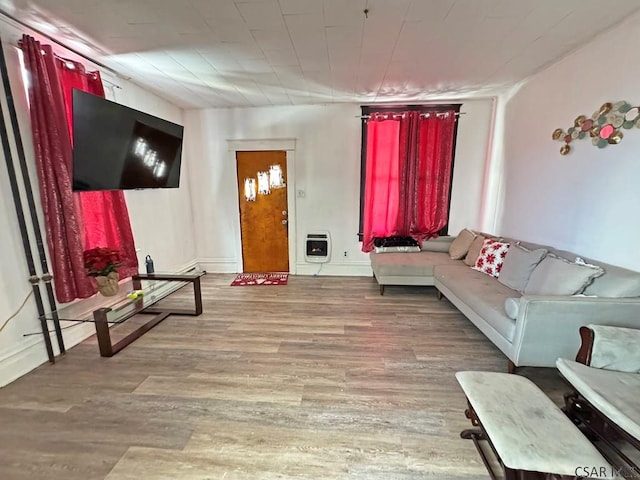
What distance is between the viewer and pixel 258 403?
1830mm

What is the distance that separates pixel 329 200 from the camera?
170 inches

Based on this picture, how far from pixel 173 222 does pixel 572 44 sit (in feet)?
15.7

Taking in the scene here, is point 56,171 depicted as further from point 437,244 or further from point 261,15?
point 437,244

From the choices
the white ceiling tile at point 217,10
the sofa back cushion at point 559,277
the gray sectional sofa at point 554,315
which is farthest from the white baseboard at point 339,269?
the white ceiling tile at point 217,10

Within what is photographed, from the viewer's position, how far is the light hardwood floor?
1.42 metres

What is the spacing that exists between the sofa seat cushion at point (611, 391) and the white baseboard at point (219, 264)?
4.16m

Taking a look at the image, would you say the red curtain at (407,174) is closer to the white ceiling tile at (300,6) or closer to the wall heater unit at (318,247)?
the wall heater unit at (318,247)

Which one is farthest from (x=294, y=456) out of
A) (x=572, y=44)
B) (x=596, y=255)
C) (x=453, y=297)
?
(x=572, y=44)

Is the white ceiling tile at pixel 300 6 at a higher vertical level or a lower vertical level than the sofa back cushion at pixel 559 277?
higher

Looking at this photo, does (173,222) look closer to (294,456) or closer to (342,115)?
(342,115)

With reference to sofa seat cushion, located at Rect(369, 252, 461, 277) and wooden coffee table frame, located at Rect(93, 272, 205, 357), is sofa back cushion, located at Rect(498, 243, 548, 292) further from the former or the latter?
wooden coffee table frame, located at Rect(93, 272, 205, 357)

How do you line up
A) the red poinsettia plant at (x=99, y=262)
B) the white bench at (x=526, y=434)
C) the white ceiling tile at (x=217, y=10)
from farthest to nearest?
the red poinsettia plant at (x=99, y=262), the white ceiling tile at (x=217, y=10), the white bench at (x=526, y=434)

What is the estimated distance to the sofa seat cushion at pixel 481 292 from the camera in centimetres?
214

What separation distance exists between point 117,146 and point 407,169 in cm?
345
